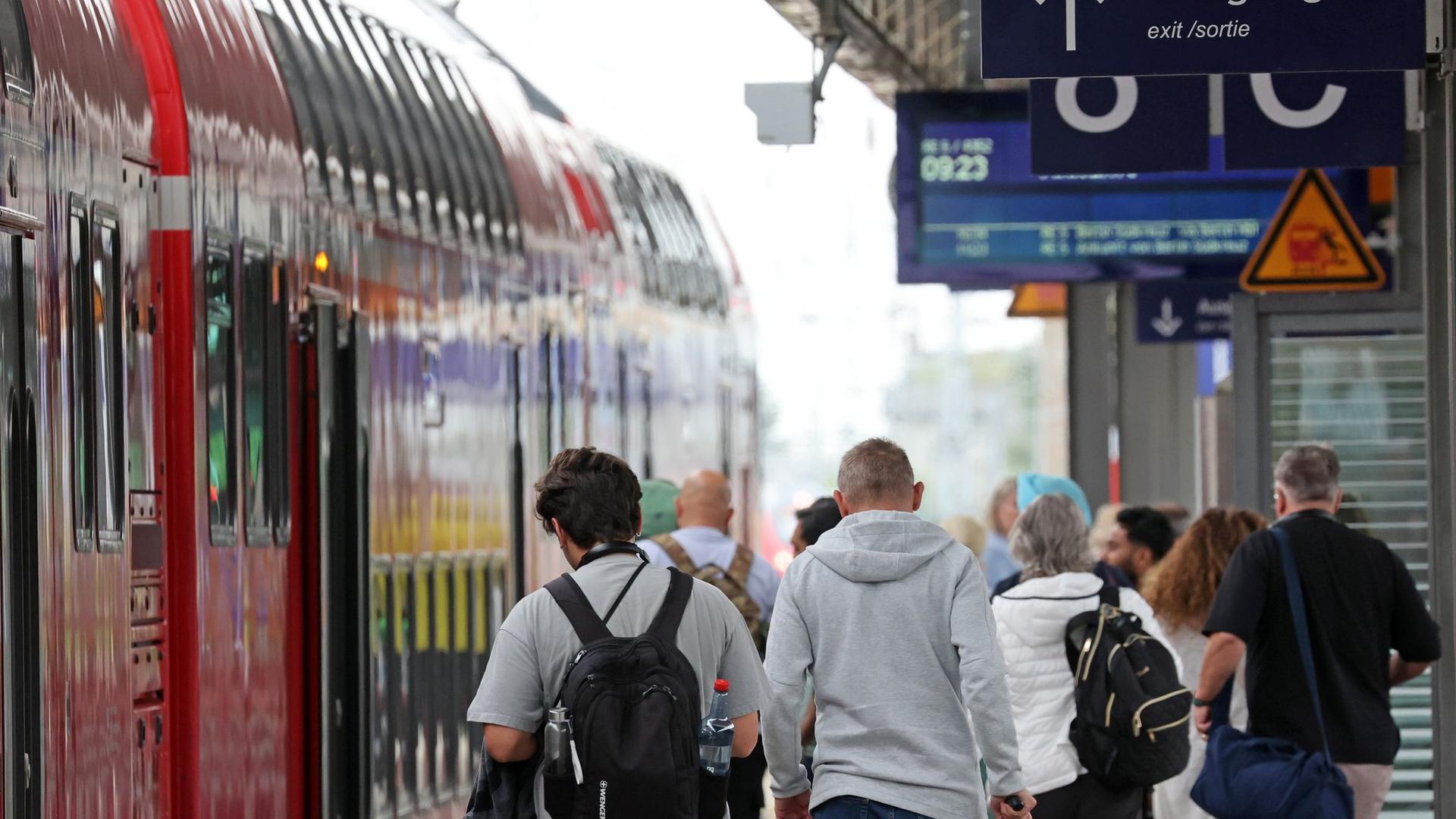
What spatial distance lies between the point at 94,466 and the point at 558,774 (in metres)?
1.21

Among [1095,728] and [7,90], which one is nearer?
[7,90]

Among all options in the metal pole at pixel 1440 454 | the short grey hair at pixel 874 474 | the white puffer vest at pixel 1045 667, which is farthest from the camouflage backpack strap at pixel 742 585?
the short grey hair at pixel 874 474

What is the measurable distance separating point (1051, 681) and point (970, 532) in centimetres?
425

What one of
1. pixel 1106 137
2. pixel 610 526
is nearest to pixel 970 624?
pixel 610 526

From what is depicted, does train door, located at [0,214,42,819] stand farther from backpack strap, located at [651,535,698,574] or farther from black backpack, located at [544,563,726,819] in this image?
backpack strap, located at [651,535,698,574]

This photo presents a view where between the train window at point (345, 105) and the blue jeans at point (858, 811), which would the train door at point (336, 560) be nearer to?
the train window at point (345, 105)

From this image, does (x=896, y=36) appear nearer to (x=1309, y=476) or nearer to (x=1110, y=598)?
(x=1309, y=476)

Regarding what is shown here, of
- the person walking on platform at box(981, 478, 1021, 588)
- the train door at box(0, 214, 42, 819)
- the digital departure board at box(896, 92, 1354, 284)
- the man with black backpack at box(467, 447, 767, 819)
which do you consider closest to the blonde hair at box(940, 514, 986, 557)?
the person walking on platform at box(981, 478, 1021, 588)

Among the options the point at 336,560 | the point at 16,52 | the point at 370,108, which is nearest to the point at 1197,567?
the point at 336,560

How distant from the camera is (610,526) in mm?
4707

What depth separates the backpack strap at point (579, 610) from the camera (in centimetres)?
454

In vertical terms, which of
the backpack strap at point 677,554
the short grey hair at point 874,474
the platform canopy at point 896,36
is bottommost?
the backpack strap at point 677,554

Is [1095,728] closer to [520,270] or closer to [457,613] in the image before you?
[457,613]

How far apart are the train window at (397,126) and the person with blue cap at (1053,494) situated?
2214 mm
